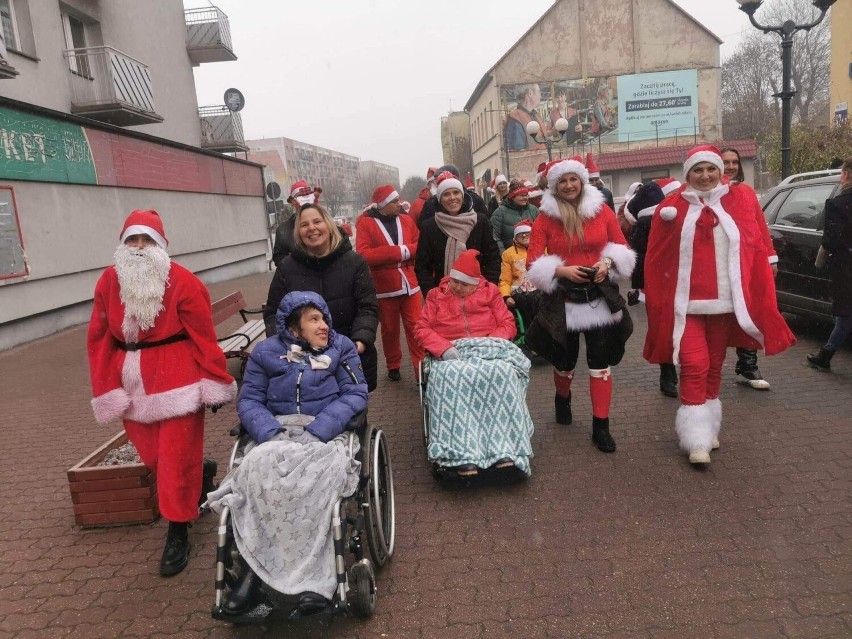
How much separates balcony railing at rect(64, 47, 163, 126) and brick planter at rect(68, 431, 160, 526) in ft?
38.8

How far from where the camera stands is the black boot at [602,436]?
4.63 meters

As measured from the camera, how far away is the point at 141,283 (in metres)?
3.37

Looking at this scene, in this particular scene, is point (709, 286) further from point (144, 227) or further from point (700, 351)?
point (144, 227)

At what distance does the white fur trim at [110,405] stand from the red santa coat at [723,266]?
345 centimetres

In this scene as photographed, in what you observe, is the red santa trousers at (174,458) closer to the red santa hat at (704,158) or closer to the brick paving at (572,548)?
the brick paving at (572,548)

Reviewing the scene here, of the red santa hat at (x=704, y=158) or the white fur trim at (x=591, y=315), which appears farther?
the white fur trim at (x=591, y=315)

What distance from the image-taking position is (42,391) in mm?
7535

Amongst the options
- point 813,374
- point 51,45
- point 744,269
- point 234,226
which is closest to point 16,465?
point 744,269

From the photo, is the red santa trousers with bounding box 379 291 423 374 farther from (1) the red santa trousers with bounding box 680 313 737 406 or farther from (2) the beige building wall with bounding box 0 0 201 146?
(2) the beige building wall with bounding box 0 0 201 146

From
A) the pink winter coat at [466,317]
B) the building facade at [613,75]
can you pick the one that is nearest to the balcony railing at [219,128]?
the pink winter coat at [466,317]

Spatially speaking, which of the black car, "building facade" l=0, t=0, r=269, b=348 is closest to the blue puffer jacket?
the black car

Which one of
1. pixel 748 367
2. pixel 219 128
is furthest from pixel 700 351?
pixel 219 128

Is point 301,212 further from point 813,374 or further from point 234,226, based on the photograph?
point 234,226

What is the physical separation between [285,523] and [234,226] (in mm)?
18143
